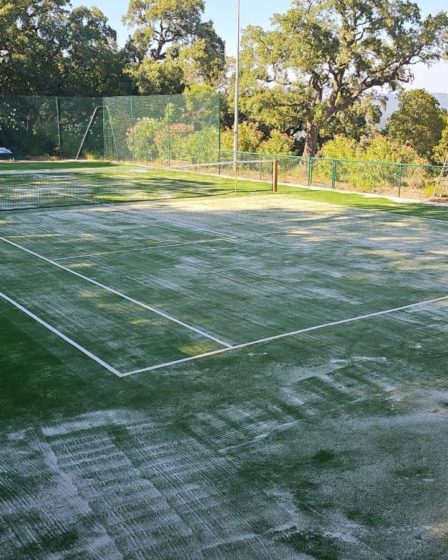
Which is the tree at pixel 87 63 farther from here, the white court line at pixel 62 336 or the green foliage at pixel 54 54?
the white court line at pixel 62 336

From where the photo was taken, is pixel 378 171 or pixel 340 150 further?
pixel 340 150

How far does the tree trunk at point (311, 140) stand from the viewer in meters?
41.5

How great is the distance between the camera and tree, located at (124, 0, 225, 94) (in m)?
50.6

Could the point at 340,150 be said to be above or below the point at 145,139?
below

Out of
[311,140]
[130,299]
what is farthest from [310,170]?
[130,299]

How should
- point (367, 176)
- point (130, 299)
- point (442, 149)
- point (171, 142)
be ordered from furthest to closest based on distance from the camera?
point (171, 142)
point (442, 149)
point (367, 176)
point (130, 299)

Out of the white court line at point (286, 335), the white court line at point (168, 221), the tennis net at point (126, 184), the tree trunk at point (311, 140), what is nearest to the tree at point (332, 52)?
the tree trunk at point (311, 140)

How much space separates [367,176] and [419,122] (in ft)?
36.2

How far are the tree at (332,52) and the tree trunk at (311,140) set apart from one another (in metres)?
0.47

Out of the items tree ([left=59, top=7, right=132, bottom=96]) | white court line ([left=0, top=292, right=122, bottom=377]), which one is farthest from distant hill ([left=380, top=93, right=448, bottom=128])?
white court line ([left=0, top=292, right=122, bottom=377])

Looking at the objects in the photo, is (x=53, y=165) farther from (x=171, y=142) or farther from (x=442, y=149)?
(x=442, y=149)

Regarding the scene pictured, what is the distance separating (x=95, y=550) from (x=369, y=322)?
21.7 ft

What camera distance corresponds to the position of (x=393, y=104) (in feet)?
131

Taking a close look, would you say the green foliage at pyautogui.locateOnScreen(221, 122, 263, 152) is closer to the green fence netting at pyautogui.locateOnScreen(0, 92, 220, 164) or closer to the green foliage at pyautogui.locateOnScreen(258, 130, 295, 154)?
the green foliage at pyautogui.locateOnScreen(258, 130, 295, 154)
